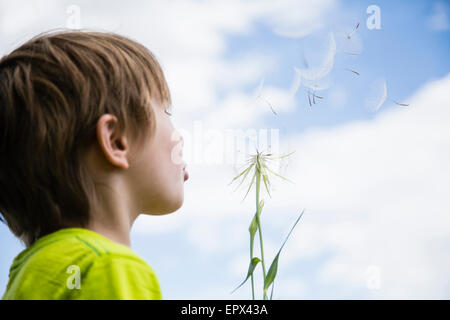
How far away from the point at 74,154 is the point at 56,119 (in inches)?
1.4

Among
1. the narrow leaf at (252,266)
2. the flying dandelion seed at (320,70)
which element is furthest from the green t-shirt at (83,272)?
the flying dandelion seed at (320,70)

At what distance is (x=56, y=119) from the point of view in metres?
0.46

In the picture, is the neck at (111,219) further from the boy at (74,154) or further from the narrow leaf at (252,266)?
the narrow leaf at (252,266)

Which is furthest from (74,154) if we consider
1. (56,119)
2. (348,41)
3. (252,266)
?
(348,41)

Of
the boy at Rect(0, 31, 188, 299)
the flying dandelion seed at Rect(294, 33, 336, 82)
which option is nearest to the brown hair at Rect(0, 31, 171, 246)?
the boy at Rect(0, 31, 188, 299)

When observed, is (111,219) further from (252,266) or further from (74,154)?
(252,266)

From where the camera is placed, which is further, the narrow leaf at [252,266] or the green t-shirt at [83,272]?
the narrow leaf at [252,266]

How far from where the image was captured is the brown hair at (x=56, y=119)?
46 cm

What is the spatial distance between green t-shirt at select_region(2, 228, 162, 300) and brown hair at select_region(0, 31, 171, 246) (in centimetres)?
5
